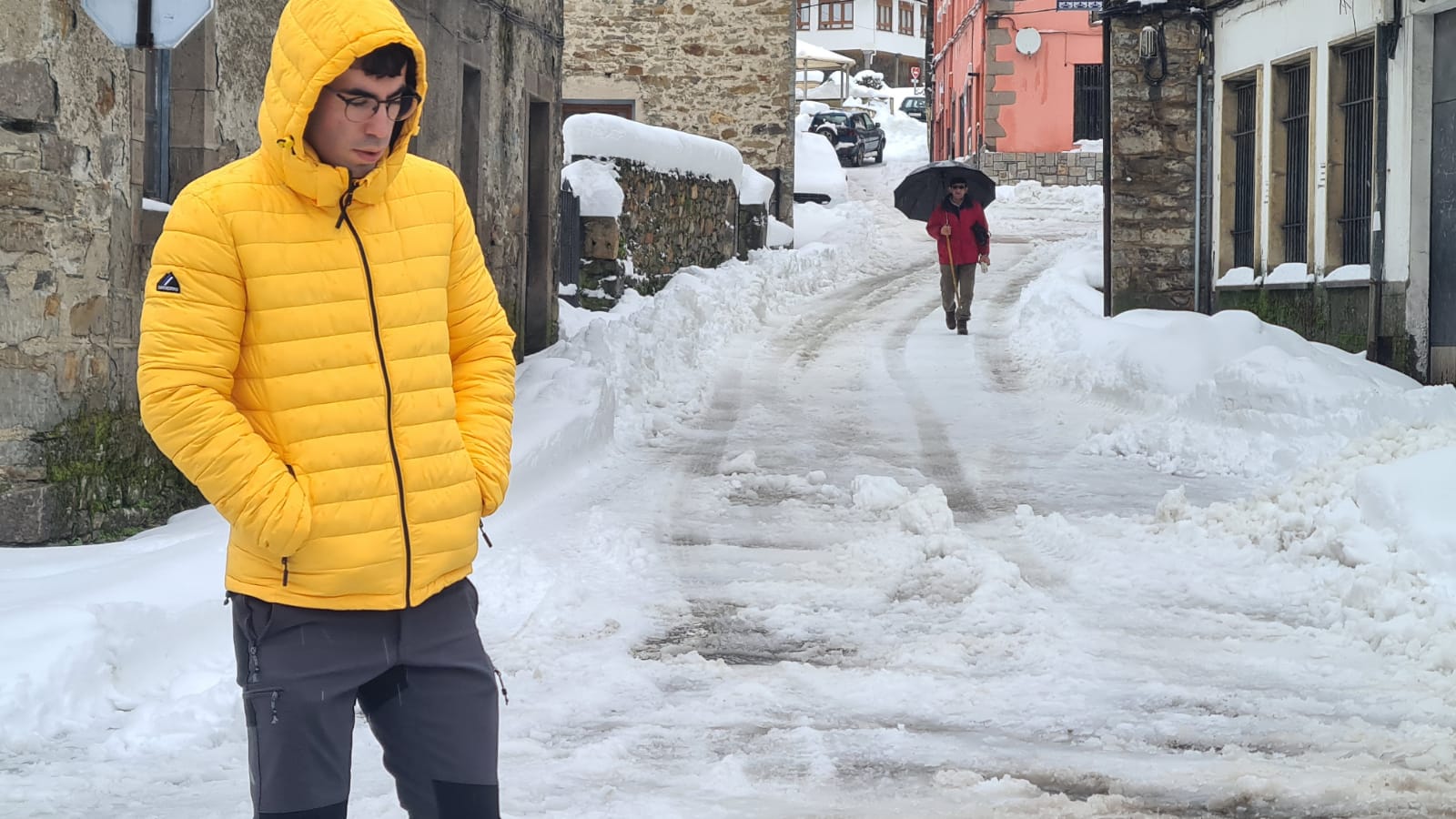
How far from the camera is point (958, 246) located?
55.4 ft

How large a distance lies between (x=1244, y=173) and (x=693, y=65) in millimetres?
10968

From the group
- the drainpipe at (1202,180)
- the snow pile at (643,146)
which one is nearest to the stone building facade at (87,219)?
the snow pile at (643,146)

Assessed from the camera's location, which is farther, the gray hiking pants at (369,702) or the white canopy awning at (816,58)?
the white canopy awning at (816,58)

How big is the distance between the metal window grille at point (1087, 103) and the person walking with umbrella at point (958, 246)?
1679cm

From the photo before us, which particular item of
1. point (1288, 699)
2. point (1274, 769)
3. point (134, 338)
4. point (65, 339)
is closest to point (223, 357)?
A: point (1274, 769)

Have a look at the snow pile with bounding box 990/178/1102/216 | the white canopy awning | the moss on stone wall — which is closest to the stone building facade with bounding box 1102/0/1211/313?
the moss on stone wall

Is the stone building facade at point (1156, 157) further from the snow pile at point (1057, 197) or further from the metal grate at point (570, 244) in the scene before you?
the snow pile at point (1057, 197)

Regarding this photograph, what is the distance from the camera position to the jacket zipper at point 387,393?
2551 millimetres

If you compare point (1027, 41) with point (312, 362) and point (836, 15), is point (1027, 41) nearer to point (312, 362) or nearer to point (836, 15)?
point (312, 362)

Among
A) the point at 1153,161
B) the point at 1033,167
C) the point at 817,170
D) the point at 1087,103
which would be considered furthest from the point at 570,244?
the point at 1087,103

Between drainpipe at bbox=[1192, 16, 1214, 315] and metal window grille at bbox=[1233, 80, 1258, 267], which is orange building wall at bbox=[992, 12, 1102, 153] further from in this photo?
metal window grille at bbox=[1233, 80, 1258, 267]

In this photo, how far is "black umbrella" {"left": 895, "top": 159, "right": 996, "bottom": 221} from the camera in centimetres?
1758

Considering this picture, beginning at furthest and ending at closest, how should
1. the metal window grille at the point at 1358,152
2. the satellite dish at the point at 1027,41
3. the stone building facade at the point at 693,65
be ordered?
1. the satellite dish at the point at 1027,41
2. the stone building facade at the point at 693,65
3. the metal window grille at the point at 1358,152

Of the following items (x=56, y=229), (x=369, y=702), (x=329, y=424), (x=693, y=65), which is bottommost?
(x=369, y=702)
